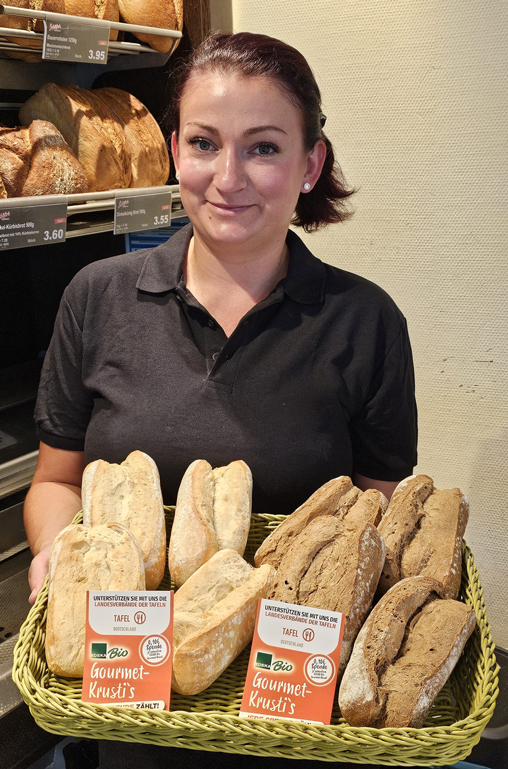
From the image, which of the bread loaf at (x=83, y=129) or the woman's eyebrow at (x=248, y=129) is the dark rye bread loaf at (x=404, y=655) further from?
the bread loaf at (x=83, y=129)

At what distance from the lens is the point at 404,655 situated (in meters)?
0.86

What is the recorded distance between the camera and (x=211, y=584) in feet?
3.06

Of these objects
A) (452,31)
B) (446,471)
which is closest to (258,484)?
(446,471)

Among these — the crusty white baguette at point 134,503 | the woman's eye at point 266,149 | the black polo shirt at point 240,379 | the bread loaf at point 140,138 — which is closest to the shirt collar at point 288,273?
the black polo shirt at point 240,379

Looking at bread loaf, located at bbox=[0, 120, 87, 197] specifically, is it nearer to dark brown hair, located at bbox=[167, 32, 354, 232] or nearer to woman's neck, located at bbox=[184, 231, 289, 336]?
dark brown hair, located at bbox=[167, 32, 354, 232]

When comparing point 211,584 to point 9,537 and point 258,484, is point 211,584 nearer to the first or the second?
point 258,484

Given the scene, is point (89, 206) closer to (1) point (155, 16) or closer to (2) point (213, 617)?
(1) point (155, 16)

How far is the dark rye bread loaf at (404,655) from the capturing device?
780 millimetres

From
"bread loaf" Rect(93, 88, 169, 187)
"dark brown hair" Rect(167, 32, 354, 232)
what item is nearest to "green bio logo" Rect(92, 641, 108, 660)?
"dark brown hair" Rect(167, 32, 354, 232)

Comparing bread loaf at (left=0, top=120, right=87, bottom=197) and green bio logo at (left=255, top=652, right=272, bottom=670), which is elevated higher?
bread loaf at (left=0, top=120, right=87, bottom=197)

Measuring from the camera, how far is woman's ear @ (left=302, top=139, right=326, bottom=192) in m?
1.38

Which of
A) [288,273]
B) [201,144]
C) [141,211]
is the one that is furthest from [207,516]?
[141,211]

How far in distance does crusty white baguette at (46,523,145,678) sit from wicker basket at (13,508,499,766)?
38 mm

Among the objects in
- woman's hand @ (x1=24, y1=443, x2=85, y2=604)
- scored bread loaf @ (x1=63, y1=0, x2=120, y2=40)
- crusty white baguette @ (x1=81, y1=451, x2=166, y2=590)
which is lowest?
woman's hand @ (x1=24, y1=443, x2=85, y2=604)
